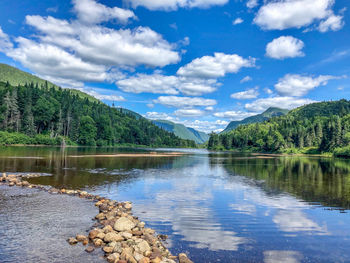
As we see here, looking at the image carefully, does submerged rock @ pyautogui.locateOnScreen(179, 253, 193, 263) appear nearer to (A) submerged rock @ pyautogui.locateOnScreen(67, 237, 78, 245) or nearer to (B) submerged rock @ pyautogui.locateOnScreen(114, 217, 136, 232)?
(B) submerged rock @ pyautogui.locateOnScreen(114, 217, 136, 232)

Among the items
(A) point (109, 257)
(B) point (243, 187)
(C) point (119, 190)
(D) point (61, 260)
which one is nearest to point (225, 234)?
(A) point (109, 257)

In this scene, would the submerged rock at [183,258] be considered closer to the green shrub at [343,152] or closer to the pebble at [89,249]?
the pebble at [89,249]

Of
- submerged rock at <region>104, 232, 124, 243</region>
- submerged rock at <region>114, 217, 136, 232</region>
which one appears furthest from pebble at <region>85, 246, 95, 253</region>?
submerged rock at <region>114, 217, 136, 232</region>

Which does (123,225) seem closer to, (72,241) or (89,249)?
(89,249)

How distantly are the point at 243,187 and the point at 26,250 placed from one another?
30451 mm

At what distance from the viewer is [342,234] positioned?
1839 centimetres

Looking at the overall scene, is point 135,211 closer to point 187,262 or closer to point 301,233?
point 187,262

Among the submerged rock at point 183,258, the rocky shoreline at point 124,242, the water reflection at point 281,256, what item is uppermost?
the rocky shoreline at point 124,242

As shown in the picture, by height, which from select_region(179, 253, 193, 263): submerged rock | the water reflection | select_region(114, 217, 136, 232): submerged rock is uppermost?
select_region(114, 217, 136, 232): submerged rock

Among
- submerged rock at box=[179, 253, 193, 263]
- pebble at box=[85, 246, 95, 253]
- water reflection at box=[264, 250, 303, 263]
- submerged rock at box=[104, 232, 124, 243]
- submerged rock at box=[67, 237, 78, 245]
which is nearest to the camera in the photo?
submerged rock at box=[179, 253, 193, 263]

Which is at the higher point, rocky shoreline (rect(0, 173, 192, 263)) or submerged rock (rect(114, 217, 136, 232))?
submerged rock (rect(114, 217, 136, 232))

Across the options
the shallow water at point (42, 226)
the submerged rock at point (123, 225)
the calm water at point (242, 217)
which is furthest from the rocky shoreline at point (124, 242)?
the calm water at point (242, 217)

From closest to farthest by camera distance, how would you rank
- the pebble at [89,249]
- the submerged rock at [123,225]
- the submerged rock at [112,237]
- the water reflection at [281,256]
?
the water reflection at [281,256], the pebble at [89,249], the submerged rock at [112,237], the submerged rock at [123,225]

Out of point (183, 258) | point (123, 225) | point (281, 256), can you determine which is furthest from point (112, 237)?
point (281, 256)
